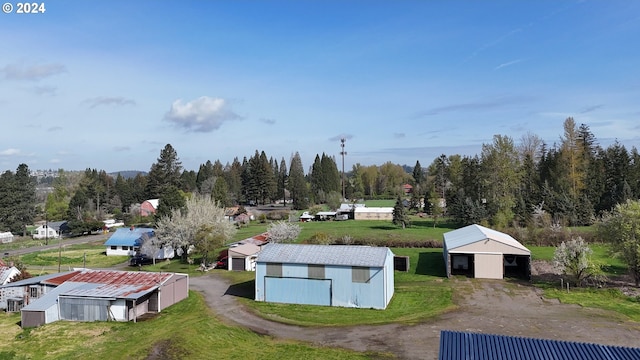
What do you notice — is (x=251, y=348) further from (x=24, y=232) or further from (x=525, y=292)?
(x=24, y=232)

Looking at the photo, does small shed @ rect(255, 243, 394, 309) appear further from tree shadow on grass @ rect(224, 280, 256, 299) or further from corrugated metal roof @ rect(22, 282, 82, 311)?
corrugated metal roof @ rect(22, 282, 82, 311)

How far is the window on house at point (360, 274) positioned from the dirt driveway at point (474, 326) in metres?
5.12

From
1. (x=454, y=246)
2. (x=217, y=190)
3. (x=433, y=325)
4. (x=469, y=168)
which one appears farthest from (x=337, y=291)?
(x=217, y=190)

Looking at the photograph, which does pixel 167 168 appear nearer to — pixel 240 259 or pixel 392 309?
pixel 240 259

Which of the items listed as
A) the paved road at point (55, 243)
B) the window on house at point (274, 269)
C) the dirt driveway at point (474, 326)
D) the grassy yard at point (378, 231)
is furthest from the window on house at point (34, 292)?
the paved road at point (55, 243)

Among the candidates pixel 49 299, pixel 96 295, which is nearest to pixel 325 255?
pixel 96 295

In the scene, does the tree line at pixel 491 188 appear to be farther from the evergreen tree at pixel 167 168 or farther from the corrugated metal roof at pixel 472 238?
the corrugated metal roof at pixel 472 238

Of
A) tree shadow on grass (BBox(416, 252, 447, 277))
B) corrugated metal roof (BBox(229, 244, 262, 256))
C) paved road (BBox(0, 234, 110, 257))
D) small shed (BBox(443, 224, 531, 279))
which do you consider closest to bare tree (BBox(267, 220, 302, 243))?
corrugated metal roof (BBox(229, 244, 262, 256))

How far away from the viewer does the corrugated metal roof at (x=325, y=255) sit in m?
31.1

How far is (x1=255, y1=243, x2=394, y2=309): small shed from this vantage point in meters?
30.3

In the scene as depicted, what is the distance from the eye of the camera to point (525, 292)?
1324 inches

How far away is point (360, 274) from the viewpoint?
1203 inches

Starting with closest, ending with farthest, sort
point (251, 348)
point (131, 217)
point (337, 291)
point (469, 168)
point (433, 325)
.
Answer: point (251, 348), point (433, 325), point (337, 291), point (469, 168), point (131, 217)

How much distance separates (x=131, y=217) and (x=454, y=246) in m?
78.4
